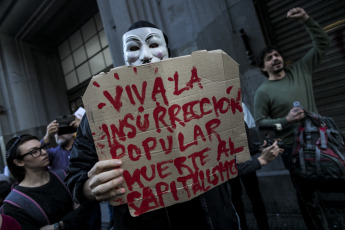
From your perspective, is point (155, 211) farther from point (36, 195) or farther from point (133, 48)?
point (36, 195)

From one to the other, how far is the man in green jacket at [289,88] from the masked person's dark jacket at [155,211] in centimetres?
121

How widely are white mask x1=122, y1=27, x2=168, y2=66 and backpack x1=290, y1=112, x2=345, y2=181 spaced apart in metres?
1.27

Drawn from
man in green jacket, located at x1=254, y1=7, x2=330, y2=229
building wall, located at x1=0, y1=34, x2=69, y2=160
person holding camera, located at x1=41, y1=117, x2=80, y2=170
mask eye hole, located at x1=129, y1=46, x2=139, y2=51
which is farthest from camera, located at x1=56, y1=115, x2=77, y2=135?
building wall, located at x1=0, y1=34, x2=69, y2=160

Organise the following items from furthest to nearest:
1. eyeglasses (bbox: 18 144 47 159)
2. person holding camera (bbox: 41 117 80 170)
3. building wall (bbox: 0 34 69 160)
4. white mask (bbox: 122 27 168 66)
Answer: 1. building wall (bbox: 0 34 69 160)
2. person holding camera (bbox: 41 117 80 170)
3. eyeglasses (bbox: 18 144 47 159)
4. white mask (bbox: 122 27 168 66)

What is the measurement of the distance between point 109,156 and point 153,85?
314 millimetres

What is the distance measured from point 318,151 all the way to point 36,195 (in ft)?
6.97

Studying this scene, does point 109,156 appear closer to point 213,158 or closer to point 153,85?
point 153,85

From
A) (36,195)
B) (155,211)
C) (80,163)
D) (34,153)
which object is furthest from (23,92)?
(155,211)

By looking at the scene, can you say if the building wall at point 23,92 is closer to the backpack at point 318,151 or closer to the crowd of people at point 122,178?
the crowd of people at point 122,178

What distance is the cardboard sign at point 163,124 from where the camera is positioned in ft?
2.60

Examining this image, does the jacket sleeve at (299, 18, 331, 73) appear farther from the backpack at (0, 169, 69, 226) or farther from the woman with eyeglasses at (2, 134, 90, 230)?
the backpack at (0, 169, 69, 226)

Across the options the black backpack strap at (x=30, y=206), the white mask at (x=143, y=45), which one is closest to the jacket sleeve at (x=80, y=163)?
the white mask at (x=143, y=45)

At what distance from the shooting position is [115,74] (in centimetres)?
78

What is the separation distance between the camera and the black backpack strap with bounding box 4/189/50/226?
151cm
